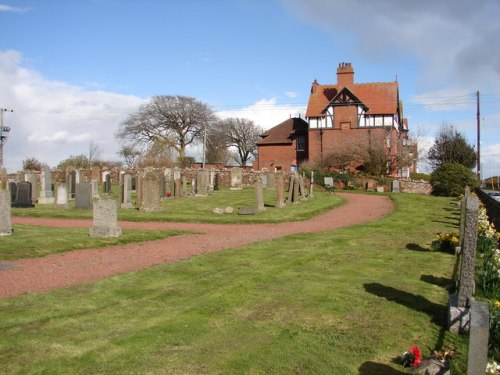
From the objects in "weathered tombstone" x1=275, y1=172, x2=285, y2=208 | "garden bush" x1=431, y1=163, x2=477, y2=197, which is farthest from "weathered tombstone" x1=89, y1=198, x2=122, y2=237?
"garden bush" x1=431, y1=163, x2=477, y2=197

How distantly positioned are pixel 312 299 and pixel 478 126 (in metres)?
43.9

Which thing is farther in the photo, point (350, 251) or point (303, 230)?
point (303, 230)

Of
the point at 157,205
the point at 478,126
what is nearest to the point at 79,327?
the point at 157,205

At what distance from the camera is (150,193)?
21438 millimetres

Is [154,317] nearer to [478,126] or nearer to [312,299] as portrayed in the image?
[312,299]

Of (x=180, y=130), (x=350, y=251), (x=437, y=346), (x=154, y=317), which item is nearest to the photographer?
(x=437, y=346)

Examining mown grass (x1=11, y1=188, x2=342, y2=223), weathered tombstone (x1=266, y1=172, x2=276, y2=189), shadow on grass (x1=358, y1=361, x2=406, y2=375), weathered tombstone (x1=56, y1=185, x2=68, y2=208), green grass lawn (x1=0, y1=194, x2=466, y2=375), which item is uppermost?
weathered tombstone (x1=266, y1=172, x2=276, y2=189)

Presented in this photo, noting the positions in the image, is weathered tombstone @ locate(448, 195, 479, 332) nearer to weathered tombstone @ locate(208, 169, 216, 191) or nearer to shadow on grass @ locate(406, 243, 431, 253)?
shadow on grass @ locate(406, 243, 431, 253)

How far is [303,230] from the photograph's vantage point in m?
17.0

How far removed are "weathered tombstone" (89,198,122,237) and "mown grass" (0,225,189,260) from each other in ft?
0.97

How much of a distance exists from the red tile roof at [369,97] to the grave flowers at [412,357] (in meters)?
50.1

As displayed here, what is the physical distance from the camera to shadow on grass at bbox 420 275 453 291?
853 centimetres

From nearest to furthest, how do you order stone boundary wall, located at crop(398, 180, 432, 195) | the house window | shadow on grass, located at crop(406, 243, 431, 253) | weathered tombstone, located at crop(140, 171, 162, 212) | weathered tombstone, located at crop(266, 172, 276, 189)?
shadow on grass, located at crop(406, 243, 431, 253)
weathered tombstone, located at crop(140, 171, 162, 212)
stone boundary wall, located at crop(398, 180, 432, 195)
weathered tombstone, located at crop(266, 172, 276, 189)
the house window

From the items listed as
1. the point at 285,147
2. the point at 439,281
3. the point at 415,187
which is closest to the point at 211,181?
the point at 415,187
